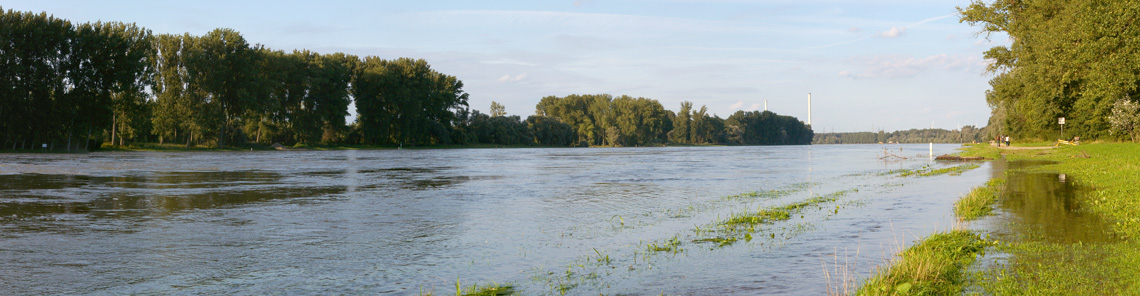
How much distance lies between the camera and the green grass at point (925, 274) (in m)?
7.61

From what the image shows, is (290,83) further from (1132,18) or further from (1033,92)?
(1132,18)

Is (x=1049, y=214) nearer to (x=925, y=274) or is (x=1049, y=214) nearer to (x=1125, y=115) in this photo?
(x=925, y=274)

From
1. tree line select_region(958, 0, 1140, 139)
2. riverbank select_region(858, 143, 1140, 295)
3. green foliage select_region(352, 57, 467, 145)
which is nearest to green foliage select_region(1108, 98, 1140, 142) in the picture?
tree line select_region(958, 0, 1140, 139)

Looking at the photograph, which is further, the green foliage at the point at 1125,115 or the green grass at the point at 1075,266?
the green foliage at the point at 1125,115

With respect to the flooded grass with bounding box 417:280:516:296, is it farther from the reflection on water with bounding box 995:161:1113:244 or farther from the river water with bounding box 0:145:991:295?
the reflection on water with bounding box 995:161:1113:244

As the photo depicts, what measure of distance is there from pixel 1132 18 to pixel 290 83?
324 ft

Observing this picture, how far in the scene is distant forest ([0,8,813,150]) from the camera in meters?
70.0

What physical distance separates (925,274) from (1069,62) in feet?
135

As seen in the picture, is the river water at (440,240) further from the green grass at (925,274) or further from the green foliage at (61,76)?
the green foliage at (61,76)

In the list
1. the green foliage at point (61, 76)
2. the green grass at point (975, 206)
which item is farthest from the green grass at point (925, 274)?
the green foliage at point (61, 76)

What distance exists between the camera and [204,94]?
9100cm

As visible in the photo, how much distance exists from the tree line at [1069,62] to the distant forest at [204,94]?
3191 inches

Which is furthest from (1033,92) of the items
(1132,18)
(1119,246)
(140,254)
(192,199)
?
(140,254)

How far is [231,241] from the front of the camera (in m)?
12.7
